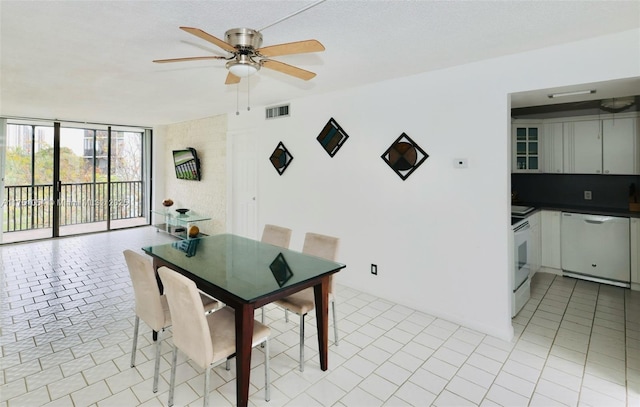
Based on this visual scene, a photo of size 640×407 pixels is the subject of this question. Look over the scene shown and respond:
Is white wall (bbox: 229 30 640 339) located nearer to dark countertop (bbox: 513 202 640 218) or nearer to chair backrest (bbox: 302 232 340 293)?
chair backrest (bbox: 302 232 340 293)

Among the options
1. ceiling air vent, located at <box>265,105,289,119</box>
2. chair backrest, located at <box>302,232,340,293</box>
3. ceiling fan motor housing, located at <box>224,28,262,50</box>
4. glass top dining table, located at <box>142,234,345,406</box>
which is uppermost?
ceiling air vent, located at <box>265,105,289,119</box>

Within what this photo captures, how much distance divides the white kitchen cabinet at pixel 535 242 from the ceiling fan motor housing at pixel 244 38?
363 cm

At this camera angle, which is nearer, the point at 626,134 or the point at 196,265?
the point at 196,265

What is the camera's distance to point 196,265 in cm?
245

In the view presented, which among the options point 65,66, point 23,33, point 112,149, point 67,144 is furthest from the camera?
point 112,149

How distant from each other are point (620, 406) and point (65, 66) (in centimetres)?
517

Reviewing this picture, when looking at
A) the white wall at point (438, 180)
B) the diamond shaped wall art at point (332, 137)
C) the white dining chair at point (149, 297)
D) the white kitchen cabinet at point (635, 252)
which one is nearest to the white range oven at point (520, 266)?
the white wall at point (438, 180)

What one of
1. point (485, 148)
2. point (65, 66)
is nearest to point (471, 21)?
point (485, 148)

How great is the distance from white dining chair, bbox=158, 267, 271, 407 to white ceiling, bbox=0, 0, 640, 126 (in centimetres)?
165

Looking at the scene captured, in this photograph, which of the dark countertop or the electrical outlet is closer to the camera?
the electrical outlet

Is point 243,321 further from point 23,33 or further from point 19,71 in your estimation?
point 19,71

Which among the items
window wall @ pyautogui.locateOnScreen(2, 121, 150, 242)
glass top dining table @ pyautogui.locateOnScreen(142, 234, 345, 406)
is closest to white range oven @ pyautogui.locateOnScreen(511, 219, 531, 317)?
glass top dining table @ pyautogui.locateOnScreen(142, 234, 345, 406)

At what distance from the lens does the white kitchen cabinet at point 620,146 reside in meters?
3.88

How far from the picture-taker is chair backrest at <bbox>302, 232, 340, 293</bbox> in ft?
9.29
